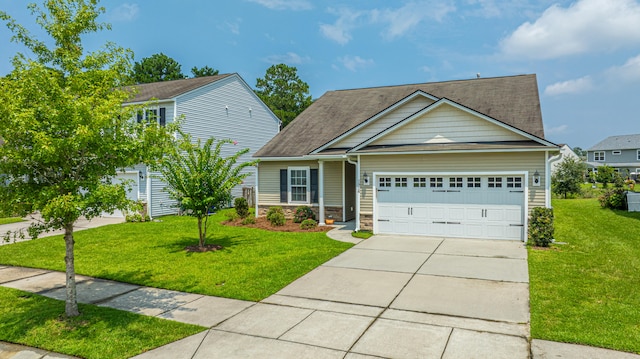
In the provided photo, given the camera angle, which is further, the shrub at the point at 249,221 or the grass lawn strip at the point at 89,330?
the shrub at the point at 249,221

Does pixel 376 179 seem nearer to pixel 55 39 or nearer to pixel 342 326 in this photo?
pixel 342 326

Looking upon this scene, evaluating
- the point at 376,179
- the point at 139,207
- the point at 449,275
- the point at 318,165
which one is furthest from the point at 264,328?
the point at 318,165

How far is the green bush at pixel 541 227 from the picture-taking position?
11.4m

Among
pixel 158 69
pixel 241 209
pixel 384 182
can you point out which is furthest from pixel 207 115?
pixel 158 69

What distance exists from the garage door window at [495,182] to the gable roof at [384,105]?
8.63ft

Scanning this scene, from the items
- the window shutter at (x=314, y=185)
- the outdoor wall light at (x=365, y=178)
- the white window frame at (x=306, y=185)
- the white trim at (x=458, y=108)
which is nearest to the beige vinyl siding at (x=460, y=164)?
the outdoor wall light at (x=365, y=178)

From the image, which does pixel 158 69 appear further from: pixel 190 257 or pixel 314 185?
pixel 190 257

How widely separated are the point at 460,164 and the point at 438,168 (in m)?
0.73

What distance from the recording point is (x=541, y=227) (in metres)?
11.5

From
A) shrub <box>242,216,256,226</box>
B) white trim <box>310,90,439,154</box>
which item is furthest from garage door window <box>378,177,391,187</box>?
shrub <box>242,216,256,226</box>

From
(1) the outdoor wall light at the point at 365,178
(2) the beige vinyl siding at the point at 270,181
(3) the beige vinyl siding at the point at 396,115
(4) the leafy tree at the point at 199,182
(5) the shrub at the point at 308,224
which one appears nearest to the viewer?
(4) the leafy tree at the point at 199,182

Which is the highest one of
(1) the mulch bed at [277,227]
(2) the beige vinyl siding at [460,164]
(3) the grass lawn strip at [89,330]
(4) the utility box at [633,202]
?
(2) the beige vinyl siding at [460,164]

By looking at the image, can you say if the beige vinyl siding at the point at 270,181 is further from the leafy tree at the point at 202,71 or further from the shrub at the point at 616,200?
the leafy tree at the point at 202,71

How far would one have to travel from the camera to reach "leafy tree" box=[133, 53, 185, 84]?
166ft
